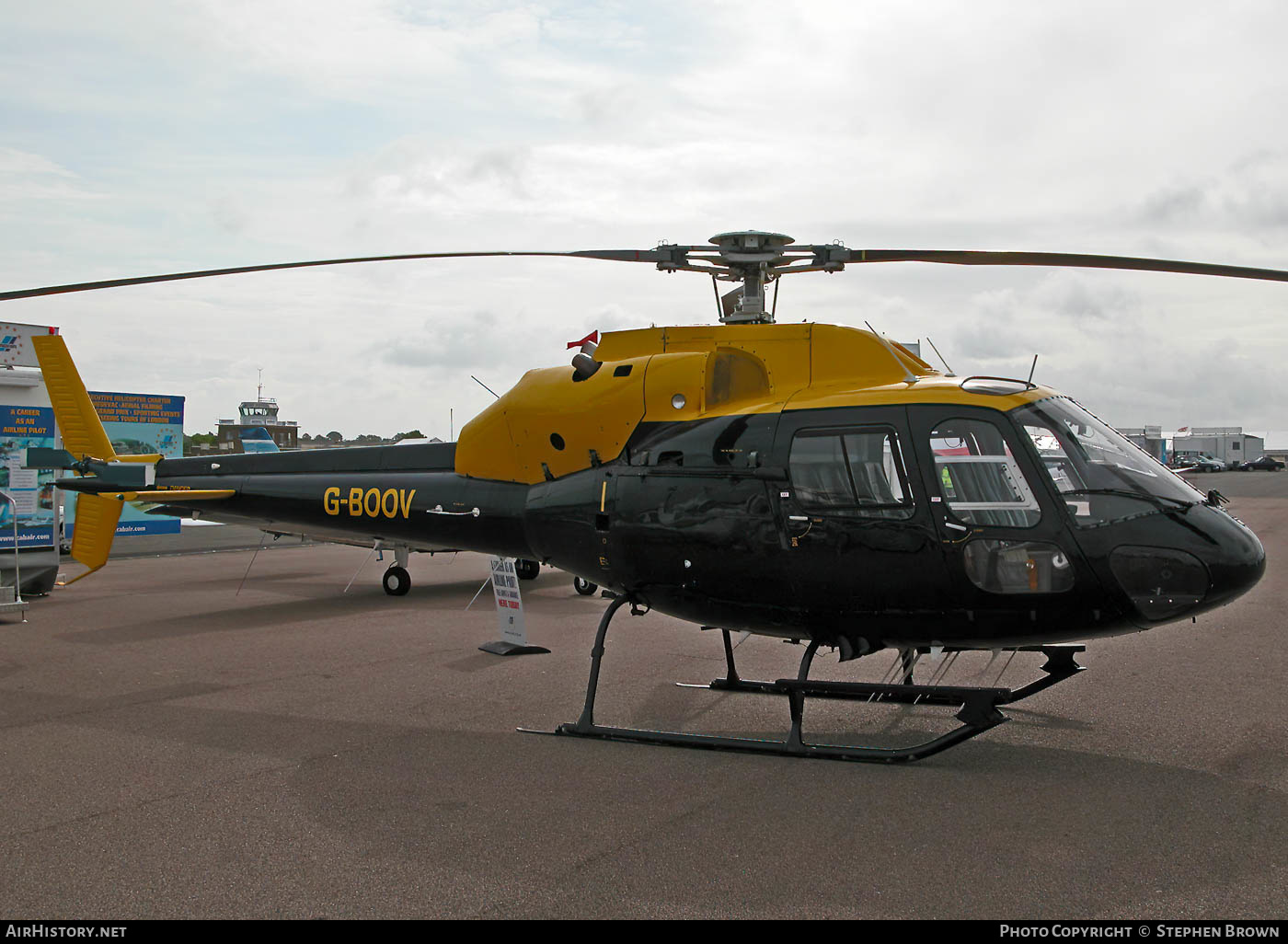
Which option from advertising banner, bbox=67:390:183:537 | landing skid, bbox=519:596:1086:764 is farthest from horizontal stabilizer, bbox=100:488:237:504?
Result: advertising banner, bbox=67:390:183:537

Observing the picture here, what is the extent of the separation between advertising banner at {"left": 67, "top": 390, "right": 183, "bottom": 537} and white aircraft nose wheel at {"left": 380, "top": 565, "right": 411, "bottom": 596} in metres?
10.7

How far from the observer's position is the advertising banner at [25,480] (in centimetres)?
1403

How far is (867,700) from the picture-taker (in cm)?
768

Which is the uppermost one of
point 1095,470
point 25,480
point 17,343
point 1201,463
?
point 1201,463

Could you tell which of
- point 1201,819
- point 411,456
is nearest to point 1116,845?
point 1201,819

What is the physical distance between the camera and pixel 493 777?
6.06 meters

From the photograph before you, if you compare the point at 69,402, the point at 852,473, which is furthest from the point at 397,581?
the point at 852,473

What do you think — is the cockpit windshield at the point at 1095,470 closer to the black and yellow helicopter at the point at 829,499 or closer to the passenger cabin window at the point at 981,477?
the black and yellow helicopter at the point at 829,499

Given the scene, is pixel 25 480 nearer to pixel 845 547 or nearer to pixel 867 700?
pixel 867 700

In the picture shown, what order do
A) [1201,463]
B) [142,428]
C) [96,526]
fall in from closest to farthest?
1. [96,526]
2. [142,428]
3. [1201,463]

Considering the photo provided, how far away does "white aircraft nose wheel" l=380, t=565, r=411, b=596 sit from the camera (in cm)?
1562

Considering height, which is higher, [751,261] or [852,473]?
[751,261]

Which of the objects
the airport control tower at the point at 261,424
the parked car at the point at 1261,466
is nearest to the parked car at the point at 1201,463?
the parked car at the point at 1261,466

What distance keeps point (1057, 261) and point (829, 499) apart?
2372 millimetres
